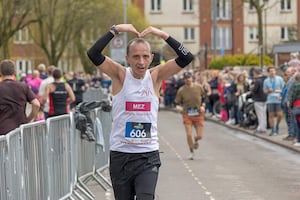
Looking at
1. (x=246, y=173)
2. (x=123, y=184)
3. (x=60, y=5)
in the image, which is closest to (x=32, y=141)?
(x=123, y=184)

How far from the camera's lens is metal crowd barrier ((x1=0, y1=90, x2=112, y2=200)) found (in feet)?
26.5

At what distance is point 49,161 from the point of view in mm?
9961

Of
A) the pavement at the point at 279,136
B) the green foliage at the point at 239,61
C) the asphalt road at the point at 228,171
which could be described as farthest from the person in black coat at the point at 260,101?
the green foliage at the point at 239,61

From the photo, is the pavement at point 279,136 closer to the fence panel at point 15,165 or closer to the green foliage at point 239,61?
the fence panel at point 15,165

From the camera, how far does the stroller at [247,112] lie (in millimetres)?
26980

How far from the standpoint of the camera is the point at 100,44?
769 centimetres

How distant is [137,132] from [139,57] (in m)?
→ 0.65

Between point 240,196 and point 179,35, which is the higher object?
point 179,35

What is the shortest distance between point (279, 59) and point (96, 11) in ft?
54.9

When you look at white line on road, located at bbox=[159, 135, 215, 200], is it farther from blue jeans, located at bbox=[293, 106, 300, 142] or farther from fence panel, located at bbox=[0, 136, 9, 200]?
fence panel, located at bbox=[0, 136, 9, 200]

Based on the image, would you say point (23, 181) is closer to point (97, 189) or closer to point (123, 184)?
point (123, 184)

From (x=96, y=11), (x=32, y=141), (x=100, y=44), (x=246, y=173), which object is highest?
(x=96, y=11)

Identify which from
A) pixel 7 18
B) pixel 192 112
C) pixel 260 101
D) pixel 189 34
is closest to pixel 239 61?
pixel 7 18

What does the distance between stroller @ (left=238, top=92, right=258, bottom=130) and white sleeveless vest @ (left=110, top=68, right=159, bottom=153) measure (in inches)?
759
